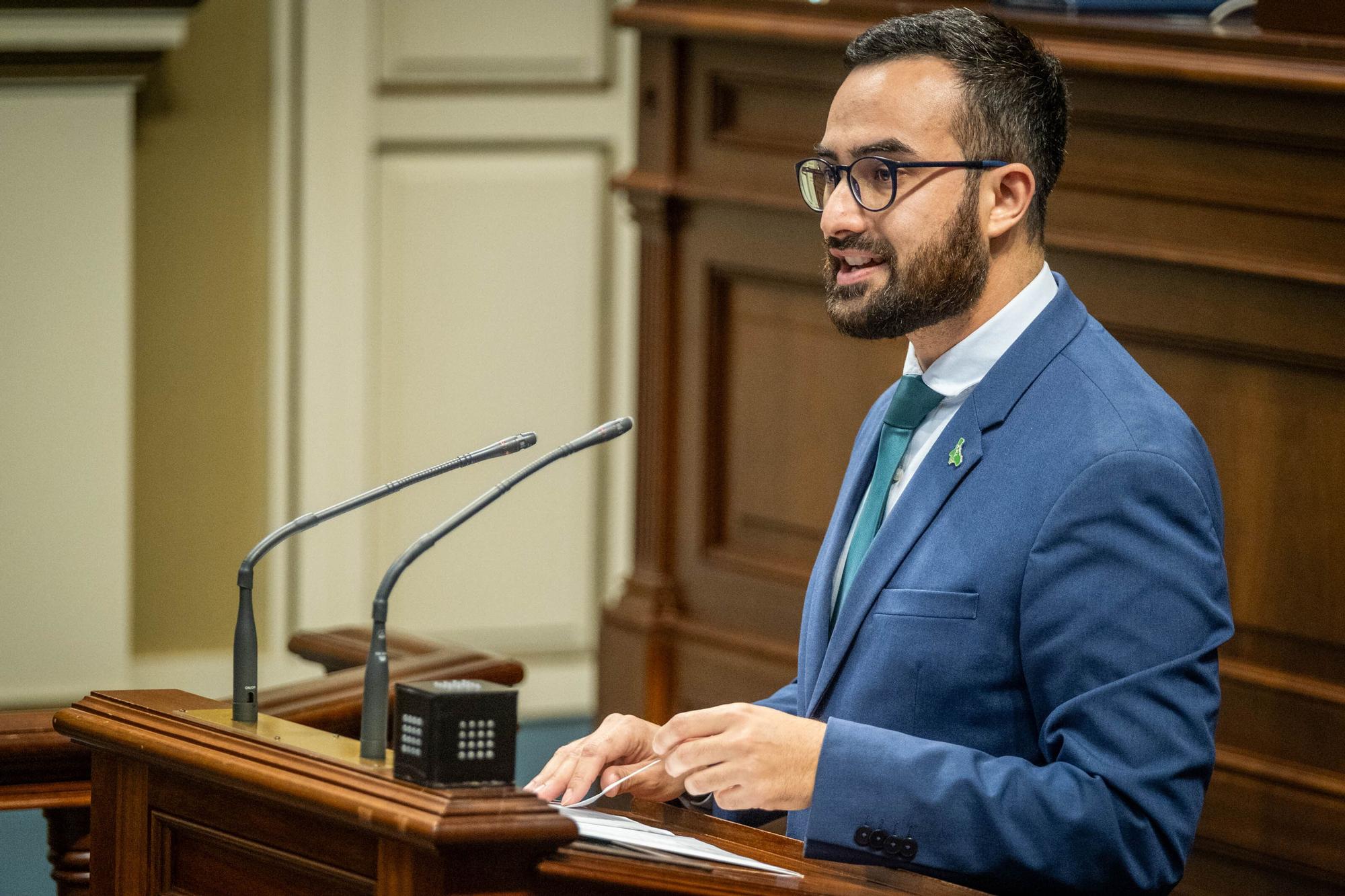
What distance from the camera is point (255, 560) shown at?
68.2 inches

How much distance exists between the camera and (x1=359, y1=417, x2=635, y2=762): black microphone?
1537 millimetres

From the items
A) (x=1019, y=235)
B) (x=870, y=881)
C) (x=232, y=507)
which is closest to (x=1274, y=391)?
(x=1019, y=235)

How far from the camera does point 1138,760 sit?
1615 millimetres

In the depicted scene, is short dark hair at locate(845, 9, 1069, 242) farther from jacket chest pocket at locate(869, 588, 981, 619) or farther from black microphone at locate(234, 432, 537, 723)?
black microphone at locate(234, 432, 537, 723)

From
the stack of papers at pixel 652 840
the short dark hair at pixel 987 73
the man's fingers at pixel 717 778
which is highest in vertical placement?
the short dark hair at pixel 987 73

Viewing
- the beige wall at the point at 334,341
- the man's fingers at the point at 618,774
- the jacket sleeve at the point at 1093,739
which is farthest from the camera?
the beige wall at the point at 334,341

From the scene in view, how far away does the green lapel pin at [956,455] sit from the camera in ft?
6.00

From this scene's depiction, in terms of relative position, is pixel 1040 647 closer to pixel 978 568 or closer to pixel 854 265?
pixel 978 568

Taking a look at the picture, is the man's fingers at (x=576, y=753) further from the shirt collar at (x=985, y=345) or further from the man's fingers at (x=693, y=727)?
the shirt collar at (x=985, y=345)

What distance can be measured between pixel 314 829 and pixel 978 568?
66 centimetres

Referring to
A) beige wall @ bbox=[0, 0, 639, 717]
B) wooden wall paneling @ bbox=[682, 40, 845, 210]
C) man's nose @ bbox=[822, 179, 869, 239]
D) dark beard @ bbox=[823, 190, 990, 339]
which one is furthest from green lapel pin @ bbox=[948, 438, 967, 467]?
beige wall @ bbox=[0, 0, 639, 717]

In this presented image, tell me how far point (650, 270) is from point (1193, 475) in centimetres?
216

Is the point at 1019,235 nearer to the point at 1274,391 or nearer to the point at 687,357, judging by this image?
the point at 1274,391

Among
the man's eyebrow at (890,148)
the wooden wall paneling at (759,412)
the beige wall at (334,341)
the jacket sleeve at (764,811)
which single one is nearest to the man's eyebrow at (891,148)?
the man's eyebrow at (890,148)
